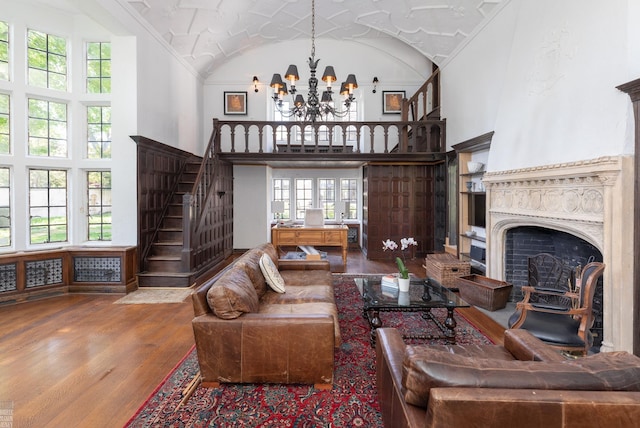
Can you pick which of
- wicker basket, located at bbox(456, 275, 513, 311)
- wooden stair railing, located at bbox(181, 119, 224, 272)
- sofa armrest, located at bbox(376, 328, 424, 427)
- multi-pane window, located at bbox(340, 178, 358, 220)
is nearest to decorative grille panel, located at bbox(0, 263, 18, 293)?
wooden stair railing, located at bbox(181, 119, 224, 272)

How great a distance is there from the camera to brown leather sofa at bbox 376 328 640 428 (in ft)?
3.65

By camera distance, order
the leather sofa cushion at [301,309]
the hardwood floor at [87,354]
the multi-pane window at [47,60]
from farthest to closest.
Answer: the multi-pane window at [47,60]
the leather sofa cushion at [301,309]
the hardwood floor at [87,354]

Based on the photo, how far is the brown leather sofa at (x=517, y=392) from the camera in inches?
43.8

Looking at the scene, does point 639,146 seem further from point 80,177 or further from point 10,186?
point 10,186

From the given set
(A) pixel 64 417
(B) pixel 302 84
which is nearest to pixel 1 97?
(A) pixel 64 417

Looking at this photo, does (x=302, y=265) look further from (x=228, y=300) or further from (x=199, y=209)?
(x=199, y=209)

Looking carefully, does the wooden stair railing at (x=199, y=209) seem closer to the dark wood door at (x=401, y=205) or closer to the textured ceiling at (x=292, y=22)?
the textured ceiling at (x=292, y=22)

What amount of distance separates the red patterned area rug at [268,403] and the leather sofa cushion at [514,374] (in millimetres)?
1054

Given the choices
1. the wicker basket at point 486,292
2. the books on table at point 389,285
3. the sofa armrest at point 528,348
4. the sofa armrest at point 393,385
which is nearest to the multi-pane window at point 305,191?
the wicker basket at point 486,292

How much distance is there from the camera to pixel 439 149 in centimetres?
717

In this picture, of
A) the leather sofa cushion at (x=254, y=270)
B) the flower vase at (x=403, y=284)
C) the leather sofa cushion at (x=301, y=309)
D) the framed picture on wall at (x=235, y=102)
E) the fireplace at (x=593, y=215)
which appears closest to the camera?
the fireplace at (x=593, y=215)

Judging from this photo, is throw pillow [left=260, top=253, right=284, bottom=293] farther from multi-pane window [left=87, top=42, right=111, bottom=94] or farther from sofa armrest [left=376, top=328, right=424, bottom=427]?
multi-pane window [left=87, top=42, right=111, bottom=94]

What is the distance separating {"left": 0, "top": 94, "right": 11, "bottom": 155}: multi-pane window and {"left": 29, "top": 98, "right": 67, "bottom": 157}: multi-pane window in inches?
9.7

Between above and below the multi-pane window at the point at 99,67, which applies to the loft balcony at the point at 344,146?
below
